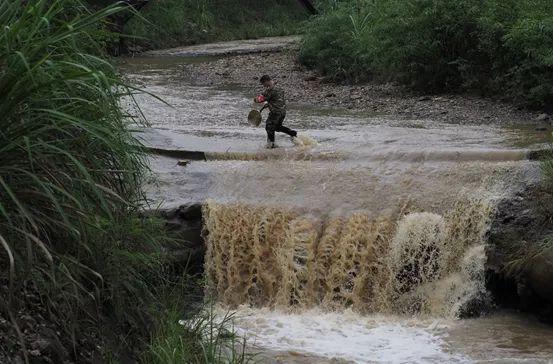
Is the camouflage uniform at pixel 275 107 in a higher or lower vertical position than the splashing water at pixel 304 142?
higher

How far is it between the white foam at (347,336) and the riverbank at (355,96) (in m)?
6.02

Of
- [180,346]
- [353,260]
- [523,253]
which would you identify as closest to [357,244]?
[353,260]

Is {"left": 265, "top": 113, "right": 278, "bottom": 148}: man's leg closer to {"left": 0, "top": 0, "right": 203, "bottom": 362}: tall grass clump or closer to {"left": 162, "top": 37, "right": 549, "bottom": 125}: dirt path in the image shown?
{"left": 162, "top": 37, "right": 549, "bottom": 125}: dirt path

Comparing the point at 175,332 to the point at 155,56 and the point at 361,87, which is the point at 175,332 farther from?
the point at 155,56

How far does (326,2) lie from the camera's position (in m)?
26.8

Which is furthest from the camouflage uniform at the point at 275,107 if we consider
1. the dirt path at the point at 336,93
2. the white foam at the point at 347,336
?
the dirt path at the point at 336,93

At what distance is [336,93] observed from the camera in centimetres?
1761

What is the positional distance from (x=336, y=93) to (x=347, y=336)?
10.3 meters

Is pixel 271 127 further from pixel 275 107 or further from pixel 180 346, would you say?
pixel 180 346

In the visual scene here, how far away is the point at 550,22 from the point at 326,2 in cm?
1329

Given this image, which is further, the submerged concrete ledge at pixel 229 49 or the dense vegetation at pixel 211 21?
the dense vegetation at pixel 211 21

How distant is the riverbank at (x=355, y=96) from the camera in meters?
14.2

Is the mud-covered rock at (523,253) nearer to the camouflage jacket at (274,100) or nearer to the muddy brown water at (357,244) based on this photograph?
the muddy brown water at (357,244)

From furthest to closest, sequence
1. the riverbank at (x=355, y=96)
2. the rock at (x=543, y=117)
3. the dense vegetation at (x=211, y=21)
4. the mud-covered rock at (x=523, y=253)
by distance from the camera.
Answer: the dense vegetation at (x=211, y=21), the riverbank at (x=355, y=96), the rock at (x=543, y=117), the mud-covered rock at (x=523, y=253)
